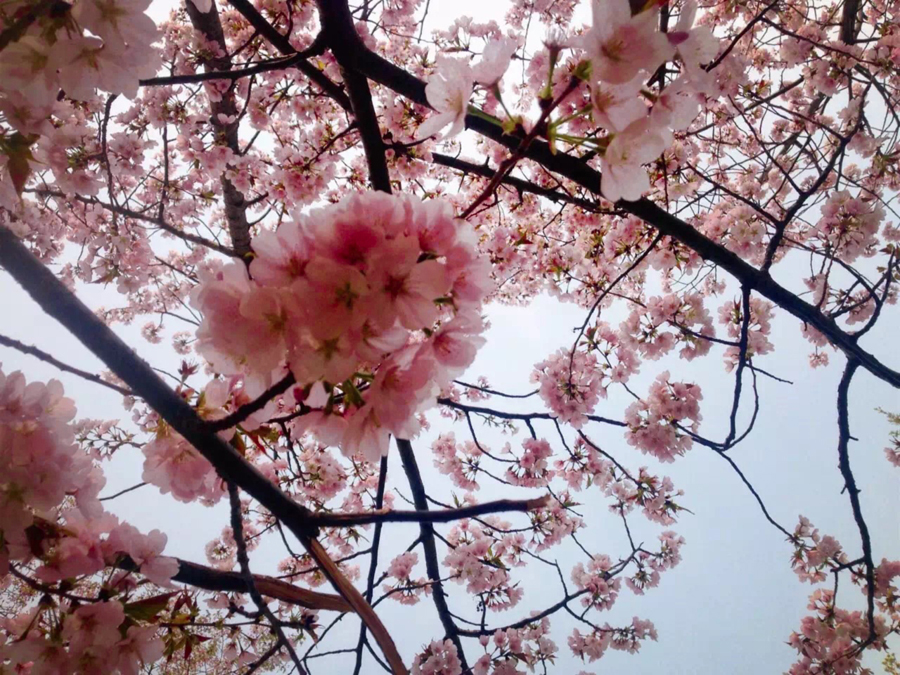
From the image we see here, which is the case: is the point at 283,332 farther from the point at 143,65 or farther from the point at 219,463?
the point at 143,65

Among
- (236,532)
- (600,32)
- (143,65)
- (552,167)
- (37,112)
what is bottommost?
(236,532)

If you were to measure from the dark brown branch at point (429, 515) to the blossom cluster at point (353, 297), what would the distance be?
25cm

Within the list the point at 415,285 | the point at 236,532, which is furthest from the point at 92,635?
the point at 415,285

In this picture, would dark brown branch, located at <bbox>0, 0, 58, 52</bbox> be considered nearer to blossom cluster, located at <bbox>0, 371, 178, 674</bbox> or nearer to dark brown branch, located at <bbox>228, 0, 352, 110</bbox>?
blossom cluster, located at <bbox>0, 371, 178, 674</bbox>

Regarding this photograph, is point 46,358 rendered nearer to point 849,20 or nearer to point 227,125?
point 227,125

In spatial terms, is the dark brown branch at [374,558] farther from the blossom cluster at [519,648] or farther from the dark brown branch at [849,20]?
the dark brown branch at [849,20]

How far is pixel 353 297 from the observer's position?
678 mm

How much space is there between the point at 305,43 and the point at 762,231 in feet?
16.7

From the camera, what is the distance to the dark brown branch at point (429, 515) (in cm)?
93

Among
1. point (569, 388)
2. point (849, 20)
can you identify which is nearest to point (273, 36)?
point (569, 388)

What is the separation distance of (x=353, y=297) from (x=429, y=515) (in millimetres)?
601

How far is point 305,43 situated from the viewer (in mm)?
5148

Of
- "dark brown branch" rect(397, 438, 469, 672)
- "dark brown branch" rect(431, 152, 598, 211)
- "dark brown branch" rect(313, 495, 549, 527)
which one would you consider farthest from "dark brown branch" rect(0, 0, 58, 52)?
"dark brown branch" rect(397, 438, 469, 672)

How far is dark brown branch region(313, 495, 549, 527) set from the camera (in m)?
0.93
